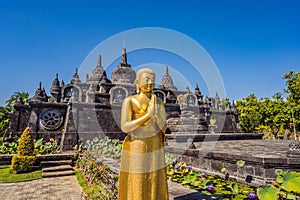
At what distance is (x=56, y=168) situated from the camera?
830cm

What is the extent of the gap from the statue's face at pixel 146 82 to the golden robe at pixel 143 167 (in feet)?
1.20

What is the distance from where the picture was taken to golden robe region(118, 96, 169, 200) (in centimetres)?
234

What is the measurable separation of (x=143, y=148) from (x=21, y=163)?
26.2 feet

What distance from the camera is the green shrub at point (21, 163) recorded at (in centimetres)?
790

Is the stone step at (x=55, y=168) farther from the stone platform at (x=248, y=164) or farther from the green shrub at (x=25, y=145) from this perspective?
the stone platform at (x=248, y=164)

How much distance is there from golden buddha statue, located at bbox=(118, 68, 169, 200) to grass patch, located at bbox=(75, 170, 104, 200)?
6.78ft

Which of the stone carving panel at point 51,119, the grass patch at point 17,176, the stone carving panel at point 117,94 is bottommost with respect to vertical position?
the grass patch at point 17,176

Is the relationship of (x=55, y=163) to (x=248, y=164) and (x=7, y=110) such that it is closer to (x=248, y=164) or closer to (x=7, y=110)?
(x=248, y=164)

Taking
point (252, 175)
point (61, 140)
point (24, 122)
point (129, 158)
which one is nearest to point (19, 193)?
point (129, 158)

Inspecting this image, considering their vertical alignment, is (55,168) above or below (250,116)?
below

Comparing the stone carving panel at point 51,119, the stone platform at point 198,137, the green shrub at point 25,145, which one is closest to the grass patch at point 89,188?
the green shrub at point 25,145

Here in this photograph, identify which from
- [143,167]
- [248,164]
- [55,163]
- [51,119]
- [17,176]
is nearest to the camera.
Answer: [143,167]

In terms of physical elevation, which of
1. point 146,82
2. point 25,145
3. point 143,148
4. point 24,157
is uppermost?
point 146,82

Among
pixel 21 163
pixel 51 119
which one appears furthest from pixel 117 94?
pixel 21 163
